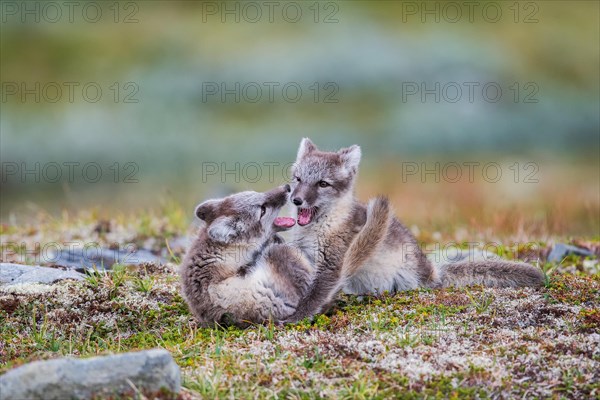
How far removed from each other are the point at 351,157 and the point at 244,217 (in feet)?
5.95

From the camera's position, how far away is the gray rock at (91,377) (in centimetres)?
642

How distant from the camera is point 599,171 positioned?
26.2 meters

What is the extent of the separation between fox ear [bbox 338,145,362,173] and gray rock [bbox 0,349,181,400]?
446cm

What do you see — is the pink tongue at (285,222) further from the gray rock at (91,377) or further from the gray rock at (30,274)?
the gray rock at (91,377)

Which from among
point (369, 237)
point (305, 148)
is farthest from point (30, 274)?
point (369, 237)

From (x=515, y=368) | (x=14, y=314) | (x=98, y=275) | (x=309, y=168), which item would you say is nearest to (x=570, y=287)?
(x=515, y=368)

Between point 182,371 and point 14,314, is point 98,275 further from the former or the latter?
A: point 182,371

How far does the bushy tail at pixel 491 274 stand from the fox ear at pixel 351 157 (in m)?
1.81

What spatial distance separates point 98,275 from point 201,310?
7.40 feet

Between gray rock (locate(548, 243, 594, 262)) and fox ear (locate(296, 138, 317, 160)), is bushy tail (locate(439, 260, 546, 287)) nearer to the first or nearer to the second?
fox ear (locate(296, 138, 317, 160))

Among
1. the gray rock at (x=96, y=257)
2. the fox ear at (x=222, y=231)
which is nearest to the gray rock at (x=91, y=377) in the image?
the fox ear at (x=222, y=231)

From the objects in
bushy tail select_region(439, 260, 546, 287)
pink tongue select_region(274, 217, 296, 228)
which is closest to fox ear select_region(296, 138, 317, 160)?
pink tongue select_region(274, 217, 296, 228)

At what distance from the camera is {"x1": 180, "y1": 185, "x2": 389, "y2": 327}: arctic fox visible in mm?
8930

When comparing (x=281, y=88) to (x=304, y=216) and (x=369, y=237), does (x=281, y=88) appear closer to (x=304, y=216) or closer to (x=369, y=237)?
(x=304, y=216)
